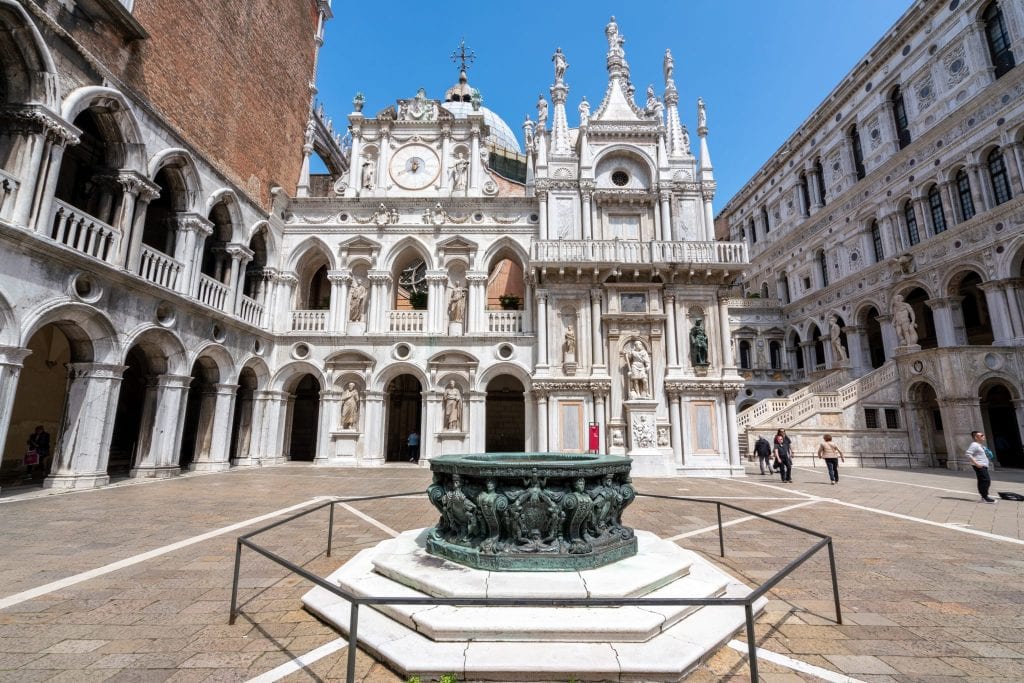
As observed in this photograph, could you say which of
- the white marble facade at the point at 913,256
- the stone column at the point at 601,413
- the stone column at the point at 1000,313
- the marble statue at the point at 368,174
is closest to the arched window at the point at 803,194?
the white marble facade at the point at 913,256

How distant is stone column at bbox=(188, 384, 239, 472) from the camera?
52.6ft

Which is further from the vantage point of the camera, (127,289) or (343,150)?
(343,150)

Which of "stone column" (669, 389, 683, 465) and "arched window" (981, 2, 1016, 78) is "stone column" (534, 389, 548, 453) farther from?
"arched window" (981, 2, 1016, 78)

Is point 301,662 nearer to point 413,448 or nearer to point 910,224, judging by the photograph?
point 413,448

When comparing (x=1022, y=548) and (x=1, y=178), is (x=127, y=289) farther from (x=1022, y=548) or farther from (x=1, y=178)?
(x=1022, y=548)

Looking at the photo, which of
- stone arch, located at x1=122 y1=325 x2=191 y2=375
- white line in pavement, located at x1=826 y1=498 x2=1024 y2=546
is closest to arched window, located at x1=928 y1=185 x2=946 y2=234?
white line in pavement, located at x1=826 y1=498 x2=1024 y2=546

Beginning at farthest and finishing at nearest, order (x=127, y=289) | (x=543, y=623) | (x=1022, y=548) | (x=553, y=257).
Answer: (x=553, y=257) < (x=127, y=289) < (x=1022, y=548) < (x=543, y=623)

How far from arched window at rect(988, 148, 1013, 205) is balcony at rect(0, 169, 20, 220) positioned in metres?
32.9

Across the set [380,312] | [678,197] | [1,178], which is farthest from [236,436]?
[678,197]

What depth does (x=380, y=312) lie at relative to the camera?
776 inches

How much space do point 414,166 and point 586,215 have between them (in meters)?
8.49

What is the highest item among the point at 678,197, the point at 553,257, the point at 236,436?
the point at 678,197

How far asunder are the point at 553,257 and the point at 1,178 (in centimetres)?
1506

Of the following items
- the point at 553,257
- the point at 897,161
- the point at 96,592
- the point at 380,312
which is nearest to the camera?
the point at 96,592
